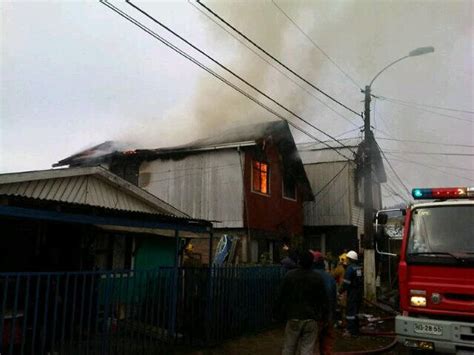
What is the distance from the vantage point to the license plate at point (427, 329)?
6.20m

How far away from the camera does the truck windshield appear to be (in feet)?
21.4

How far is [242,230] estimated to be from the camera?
61.0 ft

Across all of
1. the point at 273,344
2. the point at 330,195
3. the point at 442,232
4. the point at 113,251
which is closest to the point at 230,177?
the point at 113,251

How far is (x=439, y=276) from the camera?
643 cm

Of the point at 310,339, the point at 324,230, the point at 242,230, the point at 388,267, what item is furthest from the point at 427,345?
the point at 324,230

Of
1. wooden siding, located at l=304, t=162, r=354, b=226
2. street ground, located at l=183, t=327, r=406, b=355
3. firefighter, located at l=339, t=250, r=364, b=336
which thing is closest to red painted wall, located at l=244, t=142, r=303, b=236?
wooden siding, located at l=304, t=162, r=354, b=226

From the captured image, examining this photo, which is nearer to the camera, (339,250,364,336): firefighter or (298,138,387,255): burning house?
(339,250,364,336): firefighter

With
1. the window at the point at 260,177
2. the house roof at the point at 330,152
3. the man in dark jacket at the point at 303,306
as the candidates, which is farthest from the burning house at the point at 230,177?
the man in dark jacket at the point at 303,306

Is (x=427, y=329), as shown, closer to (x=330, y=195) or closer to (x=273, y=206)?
(x=273, y=206)

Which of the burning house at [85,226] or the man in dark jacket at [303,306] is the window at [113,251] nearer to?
the burning house at [85,226]

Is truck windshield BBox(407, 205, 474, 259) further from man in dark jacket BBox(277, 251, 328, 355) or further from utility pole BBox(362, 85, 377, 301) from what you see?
utility pole BBox(362, 85, 377, 301)

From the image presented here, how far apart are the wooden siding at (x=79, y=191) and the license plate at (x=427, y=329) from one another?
5.91 m

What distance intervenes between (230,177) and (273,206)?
9.86 feet

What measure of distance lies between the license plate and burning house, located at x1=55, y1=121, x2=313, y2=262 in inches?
469
